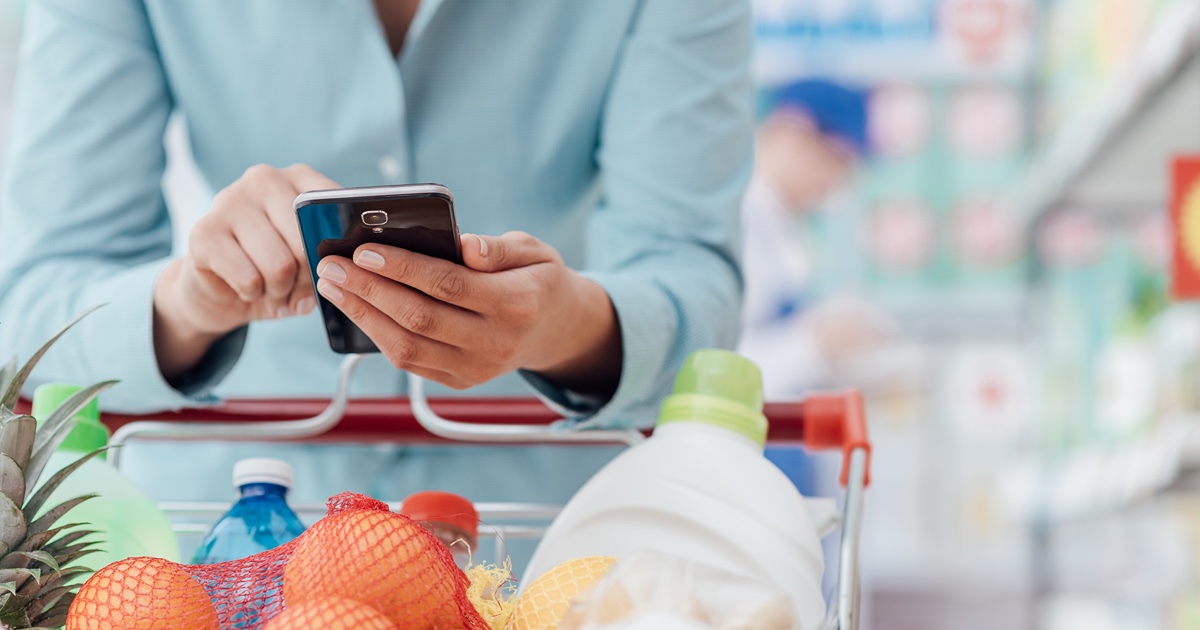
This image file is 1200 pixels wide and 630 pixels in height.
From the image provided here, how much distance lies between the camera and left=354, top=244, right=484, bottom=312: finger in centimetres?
76

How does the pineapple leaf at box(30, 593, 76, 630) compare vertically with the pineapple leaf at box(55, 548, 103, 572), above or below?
below

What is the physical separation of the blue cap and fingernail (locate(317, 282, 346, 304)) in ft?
12.0

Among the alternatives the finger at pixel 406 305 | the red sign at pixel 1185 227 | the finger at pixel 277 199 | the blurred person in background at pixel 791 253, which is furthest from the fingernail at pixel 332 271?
the blurred person in background at pixel 791 253

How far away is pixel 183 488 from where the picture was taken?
4.52 feet

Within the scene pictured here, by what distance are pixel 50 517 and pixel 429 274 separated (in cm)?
29

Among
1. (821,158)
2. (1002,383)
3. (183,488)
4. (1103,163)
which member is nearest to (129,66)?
(183,488)

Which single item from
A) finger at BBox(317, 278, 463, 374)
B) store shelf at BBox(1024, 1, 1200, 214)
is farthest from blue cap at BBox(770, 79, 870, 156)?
finger at BBox(317, 278, 463, 374)

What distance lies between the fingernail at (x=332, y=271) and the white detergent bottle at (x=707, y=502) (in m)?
0.25

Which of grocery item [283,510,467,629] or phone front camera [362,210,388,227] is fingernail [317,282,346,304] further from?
grocery item [283,510,467,629]

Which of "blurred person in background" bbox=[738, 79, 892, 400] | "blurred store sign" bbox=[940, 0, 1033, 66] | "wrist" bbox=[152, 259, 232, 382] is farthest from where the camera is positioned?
"blurred store sign" bbox=[940, 0, 1033, 66]

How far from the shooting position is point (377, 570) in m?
0.65

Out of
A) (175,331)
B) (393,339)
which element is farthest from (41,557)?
(175,331)

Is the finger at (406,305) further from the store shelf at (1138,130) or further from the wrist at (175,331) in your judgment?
the store shelf at (1138,130)

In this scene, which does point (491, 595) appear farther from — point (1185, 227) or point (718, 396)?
point (1185, 227)
